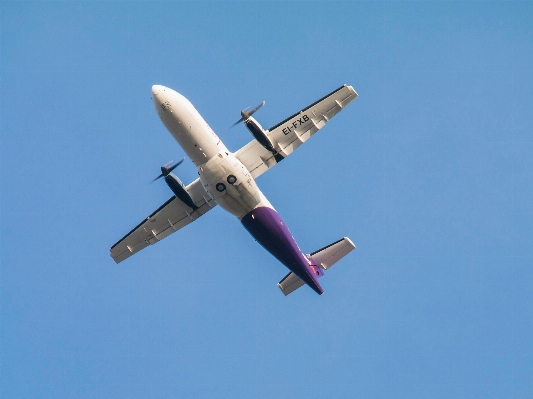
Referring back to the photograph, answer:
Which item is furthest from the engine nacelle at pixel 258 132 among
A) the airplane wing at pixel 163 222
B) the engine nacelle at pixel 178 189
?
the engine nacelle at pixel 178 189

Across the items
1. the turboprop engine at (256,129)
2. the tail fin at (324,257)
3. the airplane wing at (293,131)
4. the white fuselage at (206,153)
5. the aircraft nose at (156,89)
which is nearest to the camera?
the white fuselage at (206,153)

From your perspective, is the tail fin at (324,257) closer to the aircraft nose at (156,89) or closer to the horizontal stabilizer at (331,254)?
the horizontal stabilizer at (331,254)

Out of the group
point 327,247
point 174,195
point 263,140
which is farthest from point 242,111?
point 327,247

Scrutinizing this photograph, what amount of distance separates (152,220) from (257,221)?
26.9ft

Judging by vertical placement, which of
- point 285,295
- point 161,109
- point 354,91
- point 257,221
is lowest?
point 285,295

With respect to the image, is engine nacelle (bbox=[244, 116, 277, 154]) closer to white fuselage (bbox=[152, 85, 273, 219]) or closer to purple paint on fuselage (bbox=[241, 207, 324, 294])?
white fuselage (bbox=[152, 85, 273, 219])

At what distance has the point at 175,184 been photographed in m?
39.4

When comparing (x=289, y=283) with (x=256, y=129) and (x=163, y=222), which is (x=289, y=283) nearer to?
(x=163, y=222)

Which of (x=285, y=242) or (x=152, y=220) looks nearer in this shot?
(x=285, y=242)

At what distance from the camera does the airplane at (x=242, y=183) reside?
36906 millimetres

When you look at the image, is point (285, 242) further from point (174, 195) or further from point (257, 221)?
point (174, 195)

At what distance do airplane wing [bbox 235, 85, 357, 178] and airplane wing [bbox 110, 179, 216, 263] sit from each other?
11.9 feet

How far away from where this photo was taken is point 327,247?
42.4 m

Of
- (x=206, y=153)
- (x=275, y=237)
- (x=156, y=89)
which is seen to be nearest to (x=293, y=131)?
(x=206, y=153)
